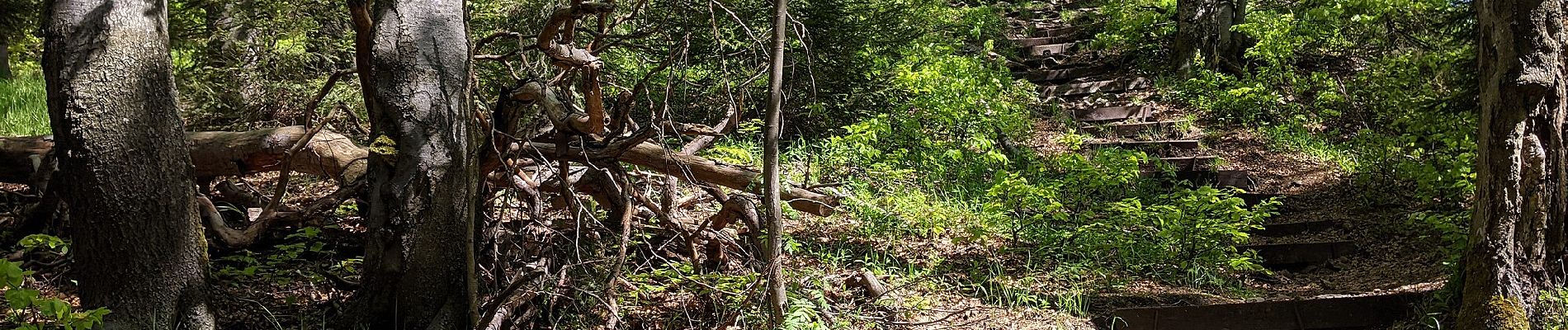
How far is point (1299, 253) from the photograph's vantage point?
7754 mm

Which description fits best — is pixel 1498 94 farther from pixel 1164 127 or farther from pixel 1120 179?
pixel 1164 127

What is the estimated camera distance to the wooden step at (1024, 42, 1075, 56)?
14.2 m

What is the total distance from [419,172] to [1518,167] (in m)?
5.86

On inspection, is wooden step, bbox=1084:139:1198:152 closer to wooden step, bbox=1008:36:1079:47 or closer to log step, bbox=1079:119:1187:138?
log step, bbox=1079:119:1187:138

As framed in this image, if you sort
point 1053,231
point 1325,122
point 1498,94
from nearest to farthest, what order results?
point 1498,94 < point 1053,231 < point 1325,122

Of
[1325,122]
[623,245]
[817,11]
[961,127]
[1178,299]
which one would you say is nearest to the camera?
[623,245]

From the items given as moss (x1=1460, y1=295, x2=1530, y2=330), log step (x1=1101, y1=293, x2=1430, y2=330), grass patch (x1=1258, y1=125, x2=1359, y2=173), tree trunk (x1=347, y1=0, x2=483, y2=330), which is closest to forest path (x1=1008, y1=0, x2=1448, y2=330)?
log step (x1=1101, y1=293, x2=1430, y2=330)

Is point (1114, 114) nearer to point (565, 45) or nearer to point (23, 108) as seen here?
point (565, 45)

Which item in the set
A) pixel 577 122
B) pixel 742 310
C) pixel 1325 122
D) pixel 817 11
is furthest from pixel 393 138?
pixel 1325 122

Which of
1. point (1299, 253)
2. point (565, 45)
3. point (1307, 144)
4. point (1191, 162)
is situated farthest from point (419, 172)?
point (1307, 144)

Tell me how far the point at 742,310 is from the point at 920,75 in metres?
4.25

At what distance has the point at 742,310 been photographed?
5.19 m

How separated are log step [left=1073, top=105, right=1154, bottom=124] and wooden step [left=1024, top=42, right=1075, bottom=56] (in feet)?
7.94

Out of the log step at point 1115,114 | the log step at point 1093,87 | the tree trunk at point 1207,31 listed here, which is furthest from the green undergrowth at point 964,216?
the tree trunk at point 1207,31
